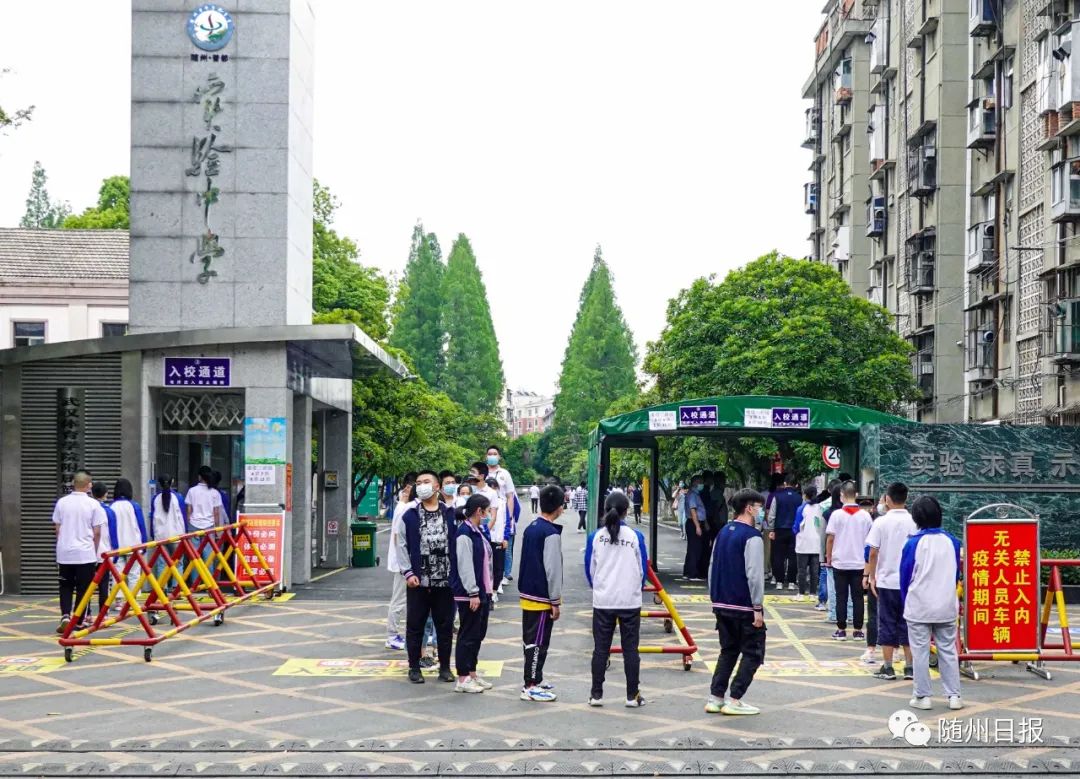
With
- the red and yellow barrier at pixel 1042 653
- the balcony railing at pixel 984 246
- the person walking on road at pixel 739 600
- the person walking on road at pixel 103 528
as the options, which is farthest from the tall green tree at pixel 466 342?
the person walking on road at pixel 739 600

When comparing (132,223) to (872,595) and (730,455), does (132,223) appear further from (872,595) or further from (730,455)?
(730,455)

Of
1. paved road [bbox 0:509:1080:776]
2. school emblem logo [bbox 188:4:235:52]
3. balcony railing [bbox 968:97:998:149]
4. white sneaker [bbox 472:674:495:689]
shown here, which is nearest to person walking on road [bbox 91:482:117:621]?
paved road [bbox 0:509:1080:776]

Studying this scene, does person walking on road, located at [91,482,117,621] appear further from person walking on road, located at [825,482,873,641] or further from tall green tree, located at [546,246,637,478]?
tall green tree, located at [546,246,637,478]

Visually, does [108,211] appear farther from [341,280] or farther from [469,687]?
[469,687]

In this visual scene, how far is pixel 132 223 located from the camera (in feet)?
63.1

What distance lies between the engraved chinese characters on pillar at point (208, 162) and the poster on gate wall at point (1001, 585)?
1210cm

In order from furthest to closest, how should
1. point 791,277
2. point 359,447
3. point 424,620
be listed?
point 791,277 < point 359,447 < point 424,620

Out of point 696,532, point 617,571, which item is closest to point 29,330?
point 696,532

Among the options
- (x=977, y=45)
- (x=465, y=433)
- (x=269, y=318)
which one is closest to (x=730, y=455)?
(x=977, y=45)

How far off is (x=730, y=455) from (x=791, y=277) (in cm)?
531

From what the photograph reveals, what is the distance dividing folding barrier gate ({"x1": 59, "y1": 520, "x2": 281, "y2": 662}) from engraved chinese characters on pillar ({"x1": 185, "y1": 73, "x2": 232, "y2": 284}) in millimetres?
4219

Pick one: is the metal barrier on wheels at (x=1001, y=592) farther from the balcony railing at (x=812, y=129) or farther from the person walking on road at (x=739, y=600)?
the balcony railing at (x=812, y=129)

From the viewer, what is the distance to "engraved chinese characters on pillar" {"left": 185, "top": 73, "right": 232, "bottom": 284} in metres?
19.2

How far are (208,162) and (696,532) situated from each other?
9706 mm
